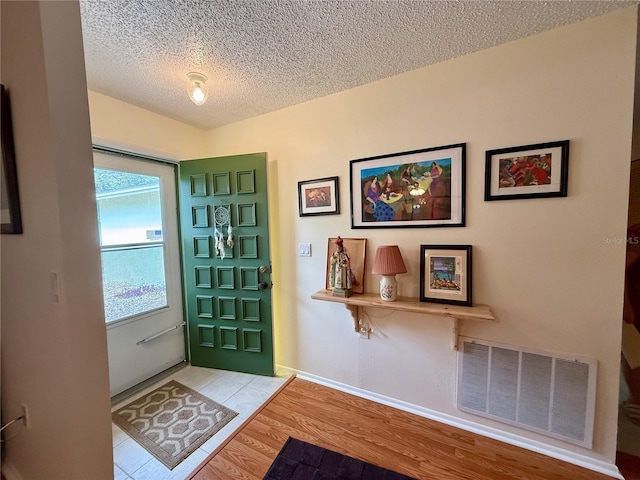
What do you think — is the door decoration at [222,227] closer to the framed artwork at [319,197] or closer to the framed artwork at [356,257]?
the framed artwork at [319,197]

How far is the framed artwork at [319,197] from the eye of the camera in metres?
2.01

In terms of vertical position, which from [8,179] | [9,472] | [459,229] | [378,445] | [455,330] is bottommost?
[378,445]

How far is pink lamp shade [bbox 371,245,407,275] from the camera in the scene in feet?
5.39

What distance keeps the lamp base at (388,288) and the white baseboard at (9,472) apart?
7.12 ft

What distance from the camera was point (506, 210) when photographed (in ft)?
4.96

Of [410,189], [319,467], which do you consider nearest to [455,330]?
[410,189]

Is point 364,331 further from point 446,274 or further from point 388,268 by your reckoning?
point 446,274

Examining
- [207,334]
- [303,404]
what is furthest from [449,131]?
[207,334]

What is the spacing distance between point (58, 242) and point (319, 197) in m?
1.54

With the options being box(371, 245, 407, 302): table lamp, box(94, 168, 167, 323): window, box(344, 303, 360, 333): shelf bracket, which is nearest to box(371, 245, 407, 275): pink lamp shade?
box(371, 245, 407, 302): table lamp

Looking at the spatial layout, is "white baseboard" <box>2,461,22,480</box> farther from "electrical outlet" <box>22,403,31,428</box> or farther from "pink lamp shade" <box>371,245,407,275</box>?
"pink lamp shade" <box>371,245,407,275</box>

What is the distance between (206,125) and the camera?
2.52 metres

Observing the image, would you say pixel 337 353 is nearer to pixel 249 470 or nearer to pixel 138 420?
pixel 249 470

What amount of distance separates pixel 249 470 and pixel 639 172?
10.2ft
